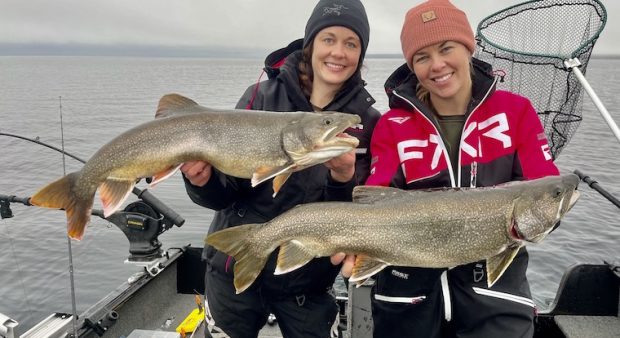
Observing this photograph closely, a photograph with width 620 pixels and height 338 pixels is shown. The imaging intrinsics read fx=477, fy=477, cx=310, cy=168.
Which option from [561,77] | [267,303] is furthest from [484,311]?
[561,77]

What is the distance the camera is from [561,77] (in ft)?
18.7

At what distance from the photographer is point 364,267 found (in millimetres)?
3441

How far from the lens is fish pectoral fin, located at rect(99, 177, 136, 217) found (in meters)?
3.53

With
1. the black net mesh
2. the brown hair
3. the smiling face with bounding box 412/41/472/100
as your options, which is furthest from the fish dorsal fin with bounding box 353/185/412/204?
the black net mesh

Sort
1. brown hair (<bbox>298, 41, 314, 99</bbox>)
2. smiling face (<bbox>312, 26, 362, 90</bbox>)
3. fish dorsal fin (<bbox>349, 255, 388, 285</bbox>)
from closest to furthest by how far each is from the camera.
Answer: fish dorsal fin (<bbox>349, 255, 388, 285</bbox>)
smiling face (<bbox>312, 26, 362, 90</bbox>)
brown hair (<bbox>298, 41, 314, 99</bbox>)

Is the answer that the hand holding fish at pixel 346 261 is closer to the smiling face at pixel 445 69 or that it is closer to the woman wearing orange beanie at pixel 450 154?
the woman wearing orange beanie at pixel 450 154

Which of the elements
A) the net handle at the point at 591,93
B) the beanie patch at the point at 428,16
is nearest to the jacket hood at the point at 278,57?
the beanie patch at the point at 428,16

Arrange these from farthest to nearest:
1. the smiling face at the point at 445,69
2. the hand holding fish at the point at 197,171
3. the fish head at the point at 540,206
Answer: the smiling face at the point at 445,69 < the hand holding fish at the point at 197,171 < the fish head at the point at 540,206

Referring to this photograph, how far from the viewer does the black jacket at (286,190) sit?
3965 millimetres

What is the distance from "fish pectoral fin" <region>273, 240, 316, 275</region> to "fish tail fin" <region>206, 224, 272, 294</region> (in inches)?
5.0

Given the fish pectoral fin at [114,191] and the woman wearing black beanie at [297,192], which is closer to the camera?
the fish pectoral fin at [114,191]

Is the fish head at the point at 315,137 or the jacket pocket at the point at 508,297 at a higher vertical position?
the fish head at the point at 315,137

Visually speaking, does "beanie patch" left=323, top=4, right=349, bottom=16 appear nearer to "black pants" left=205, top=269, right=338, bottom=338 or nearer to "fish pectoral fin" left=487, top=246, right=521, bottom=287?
"fish pectoral fin" left=487, top=246, right=521, bottom=287

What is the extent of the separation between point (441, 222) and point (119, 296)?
4.23 meters
